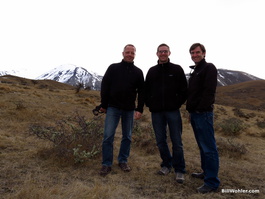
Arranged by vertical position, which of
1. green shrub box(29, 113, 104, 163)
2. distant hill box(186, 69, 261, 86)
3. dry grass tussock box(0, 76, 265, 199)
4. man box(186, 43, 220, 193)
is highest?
distant hill box(186, 69, 261, 86)

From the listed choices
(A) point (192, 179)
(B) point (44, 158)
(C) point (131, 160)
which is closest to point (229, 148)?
(A) point (192, 179)

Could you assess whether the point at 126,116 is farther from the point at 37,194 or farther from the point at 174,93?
the point at 37,194

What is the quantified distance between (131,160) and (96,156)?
2.33ft

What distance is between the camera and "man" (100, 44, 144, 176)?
3.50 meters

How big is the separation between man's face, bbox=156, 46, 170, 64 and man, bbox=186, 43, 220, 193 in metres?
0.55

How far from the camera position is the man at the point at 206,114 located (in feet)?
9.31

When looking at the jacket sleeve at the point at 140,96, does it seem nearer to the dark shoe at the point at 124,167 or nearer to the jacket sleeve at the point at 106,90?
the jacket sleeve at the point at 106,90

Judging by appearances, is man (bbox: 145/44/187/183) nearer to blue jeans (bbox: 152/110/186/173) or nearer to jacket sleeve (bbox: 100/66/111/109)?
blue jeans (bbox: 152/110/186/173)

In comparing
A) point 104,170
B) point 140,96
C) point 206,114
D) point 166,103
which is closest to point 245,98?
point 140,96

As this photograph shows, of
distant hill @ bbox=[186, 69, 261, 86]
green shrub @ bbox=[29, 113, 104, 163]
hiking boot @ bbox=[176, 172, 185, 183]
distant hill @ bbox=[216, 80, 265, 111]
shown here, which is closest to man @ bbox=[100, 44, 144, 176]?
green shrub @ bbox=[29, 113, 104, 163]

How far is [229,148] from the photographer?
513 cm

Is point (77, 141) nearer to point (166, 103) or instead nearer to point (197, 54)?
point (166, 103)

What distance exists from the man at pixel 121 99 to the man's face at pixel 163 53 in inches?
18.9

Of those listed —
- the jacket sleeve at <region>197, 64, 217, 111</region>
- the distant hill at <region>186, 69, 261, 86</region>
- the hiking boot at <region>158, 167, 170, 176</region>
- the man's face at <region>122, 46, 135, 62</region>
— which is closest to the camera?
the jacket sleeve at <region>197, 64, 217, 111</region>
